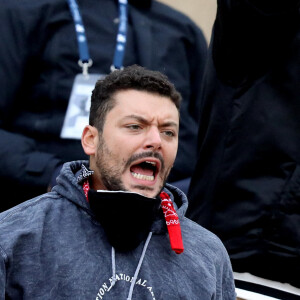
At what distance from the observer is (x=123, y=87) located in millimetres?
2328

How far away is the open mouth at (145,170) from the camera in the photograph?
2211 millimetres

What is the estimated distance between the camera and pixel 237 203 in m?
2.60

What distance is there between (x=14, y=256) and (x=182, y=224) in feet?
1.94

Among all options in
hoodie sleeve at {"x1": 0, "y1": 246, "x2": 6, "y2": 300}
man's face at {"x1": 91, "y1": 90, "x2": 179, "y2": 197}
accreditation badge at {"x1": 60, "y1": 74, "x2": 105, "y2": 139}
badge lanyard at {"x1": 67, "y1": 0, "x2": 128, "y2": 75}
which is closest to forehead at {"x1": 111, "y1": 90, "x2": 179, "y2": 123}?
man's face at {"x1": 91, "y1": 90, "x2": 179, "y2": 197}

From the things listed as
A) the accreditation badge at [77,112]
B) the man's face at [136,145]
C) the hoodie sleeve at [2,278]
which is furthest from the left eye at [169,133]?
the accreditation badge at [77,112]

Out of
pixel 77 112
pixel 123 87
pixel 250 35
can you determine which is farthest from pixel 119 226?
pixel 77 112

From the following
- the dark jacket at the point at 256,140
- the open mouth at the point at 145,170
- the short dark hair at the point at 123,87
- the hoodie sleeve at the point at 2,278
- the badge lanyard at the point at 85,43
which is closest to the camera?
the hoodie sleeve at the point at 2,278

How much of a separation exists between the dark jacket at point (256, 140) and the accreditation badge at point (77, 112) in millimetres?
749

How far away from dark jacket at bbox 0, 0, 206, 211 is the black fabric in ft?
3.64

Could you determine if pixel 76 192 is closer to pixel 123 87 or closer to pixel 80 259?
pixel 80 259

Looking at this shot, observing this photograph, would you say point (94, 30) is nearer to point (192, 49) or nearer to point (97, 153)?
point (192, 49)

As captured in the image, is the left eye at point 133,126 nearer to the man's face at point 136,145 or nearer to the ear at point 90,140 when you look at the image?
the man's face at point 136,145

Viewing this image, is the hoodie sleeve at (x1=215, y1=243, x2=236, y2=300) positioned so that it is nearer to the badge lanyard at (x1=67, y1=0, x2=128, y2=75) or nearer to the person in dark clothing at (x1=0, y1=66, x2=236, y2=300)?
the person in dark clothing at (x1=0, y1=66, x2=236, y2=300)

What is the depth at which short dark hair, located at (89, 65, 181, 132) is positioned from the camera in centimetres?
232
